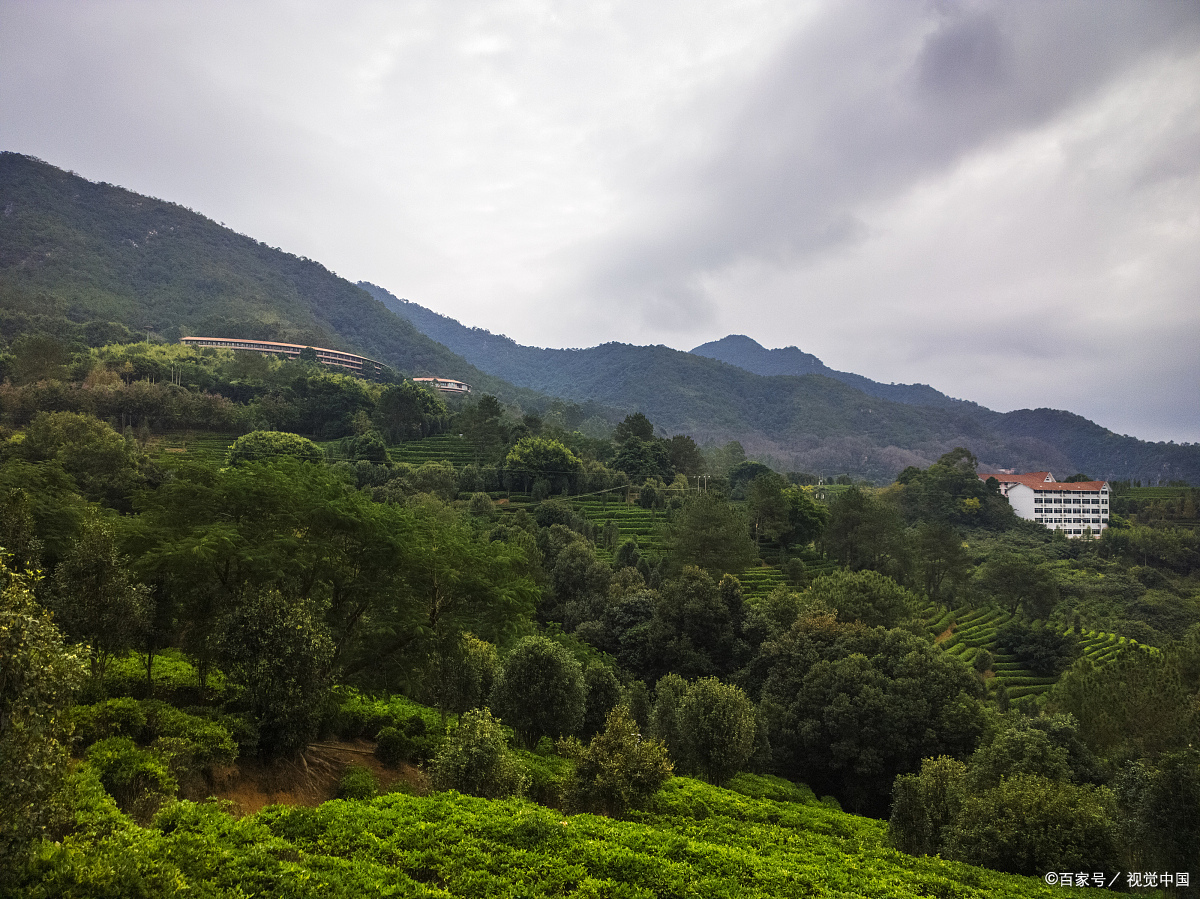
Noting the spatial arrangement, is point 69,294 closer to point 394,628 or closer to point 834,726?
point 394,628

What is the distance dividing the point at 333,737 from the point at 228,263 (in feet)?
670

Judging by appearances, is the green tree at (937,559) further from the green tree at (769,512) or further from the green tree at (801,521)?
the green tree at (769,512)

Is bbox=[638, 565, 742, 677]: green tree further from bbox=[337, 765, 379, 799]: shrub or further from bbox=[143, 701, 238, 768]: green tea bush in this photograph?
bbox=[143, 701, 238, 768]: green tea bush

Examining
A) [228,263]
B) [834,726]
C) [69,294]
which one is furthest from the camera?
[228,263]

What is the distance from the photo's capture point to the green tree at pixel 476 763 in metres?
12.6

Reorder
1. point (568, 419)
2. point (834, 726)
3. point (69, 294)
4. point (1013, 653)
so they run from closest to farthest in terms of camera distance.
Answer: point (834, 726)
point (1013, 653)
point (69, 294)
point (568, 419)

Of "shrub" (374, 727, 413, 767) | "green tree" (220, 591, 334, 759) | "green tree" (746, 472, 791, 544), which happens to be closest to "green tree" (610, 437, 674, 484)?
"green tree" (746, 472, 791, 544)

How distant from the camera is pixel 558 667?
63.2ft

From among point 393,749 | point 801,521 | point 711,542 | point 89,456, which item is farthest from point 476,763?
point 801,521

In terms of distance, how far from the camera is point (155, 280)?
152125 mm

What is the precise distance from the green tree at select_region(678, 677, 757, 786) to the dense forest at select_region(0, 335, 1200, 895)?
4.0 inches

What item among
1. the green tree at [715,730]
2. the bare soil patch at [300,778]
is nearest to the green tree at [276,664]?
the bare soil patch at [300,778]

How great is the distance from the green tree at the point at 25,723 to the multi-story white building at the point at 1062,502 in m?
126

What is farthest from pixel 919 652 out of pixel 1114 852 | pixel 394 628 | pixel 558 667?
pixel 394 628
